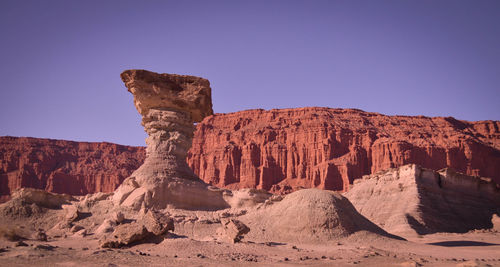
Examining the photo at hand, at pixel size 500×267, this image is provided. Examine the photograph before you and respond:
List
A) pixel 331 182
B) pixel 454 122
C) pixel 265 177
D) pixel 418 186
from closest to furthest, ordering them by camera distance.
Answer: pixel 418 186, pixel 331 182, pixel 265 177, pixel 454 122

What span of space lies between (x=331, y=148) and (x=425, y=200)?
65979mm

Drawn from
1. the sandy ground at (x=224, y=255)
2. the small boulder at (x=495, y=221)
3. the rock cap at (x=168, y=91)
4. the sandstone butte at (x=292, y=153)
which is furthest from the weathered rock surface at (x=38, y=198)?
the sandstone butte at (x=292, y=153)

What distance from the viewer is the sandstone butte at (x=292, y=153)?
91812 mm

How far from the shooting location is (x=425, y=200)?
3084 cm

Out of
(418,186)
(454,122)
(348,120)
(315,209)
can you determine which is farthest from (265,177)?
(315,209)

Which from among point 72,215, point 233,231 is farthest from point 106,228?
point 233,231

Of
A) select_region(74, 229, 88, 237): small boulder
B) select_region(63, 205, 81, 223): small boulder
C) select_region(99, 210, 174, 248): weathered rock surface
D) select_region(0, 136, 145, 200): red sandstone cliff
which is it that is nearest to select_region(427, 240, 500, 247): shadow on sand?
select_region(99, 210, 174, 248): weathered rock surface

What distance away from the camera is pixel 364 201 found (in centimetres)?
3528

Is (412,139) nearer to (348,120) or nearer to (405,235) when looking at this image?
(348,120)

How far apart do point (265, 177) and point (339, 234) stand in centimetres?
7790

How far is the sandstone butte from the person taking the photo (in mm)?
91812

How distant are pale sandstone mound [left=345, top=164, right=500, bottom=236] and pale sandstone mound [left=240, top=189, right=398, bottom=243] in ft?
29.8

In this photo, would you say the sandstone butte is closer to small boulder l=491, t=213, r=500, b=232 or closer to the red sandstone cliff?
the red sandstone cliff

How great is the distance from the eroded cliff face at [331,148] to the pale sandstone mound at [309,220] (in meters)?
67.4
